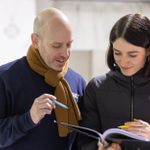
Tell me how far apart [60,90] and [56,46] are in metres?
0.17

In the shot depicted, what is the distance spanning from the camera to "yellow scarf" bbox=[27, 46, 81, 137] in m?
1.32

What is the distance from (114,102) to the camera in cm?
127

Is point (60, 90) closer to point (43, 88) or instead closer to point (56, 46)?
point (43, 88)

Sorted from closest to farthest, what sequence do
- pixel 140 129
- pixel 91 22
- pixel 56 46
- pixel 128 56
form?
pixel 140 129 < pixel 128 56 < pixel 56 46 < pixel 91 22

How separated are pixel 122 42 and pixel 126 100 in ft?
0.69

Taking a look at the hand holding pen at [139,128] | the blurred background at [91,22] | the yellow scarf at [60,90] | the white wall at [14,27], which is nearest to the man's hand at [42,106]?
the yellow scarf at [60,90]

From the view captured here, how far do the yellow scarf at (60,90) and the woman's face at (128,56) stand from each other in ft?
0.78

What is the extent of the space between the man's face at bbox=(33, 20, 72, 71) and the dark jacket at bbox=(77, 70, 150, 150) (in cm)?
15

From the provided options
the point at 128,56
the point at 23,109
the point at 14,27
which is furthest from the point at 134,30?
the point at 14,27

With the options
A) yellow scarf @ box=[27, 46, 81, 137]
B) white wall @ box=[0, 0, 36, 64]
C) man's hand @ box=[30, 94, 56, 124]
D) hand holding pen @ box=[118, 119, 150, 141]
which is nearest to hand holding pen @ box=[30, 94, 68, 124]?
man's hand @ box=[30, 94, 56, 124]

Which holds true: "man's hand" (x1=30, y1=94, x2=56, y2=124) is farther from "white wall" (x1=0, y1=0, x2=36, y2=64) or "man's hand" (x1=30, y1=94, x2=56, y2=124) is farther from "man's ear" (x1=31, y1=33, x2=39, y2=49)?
"white wall" (x1=0, y1=0, x2=36, y2=64)

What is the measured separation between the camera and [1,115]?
1.30 m

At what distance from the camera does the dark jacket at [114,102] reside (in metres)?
1.24

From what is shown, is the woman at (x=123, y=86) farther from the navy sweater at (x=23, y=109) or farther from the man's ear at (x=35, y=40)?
the man's ear at (x=35, y=40)
